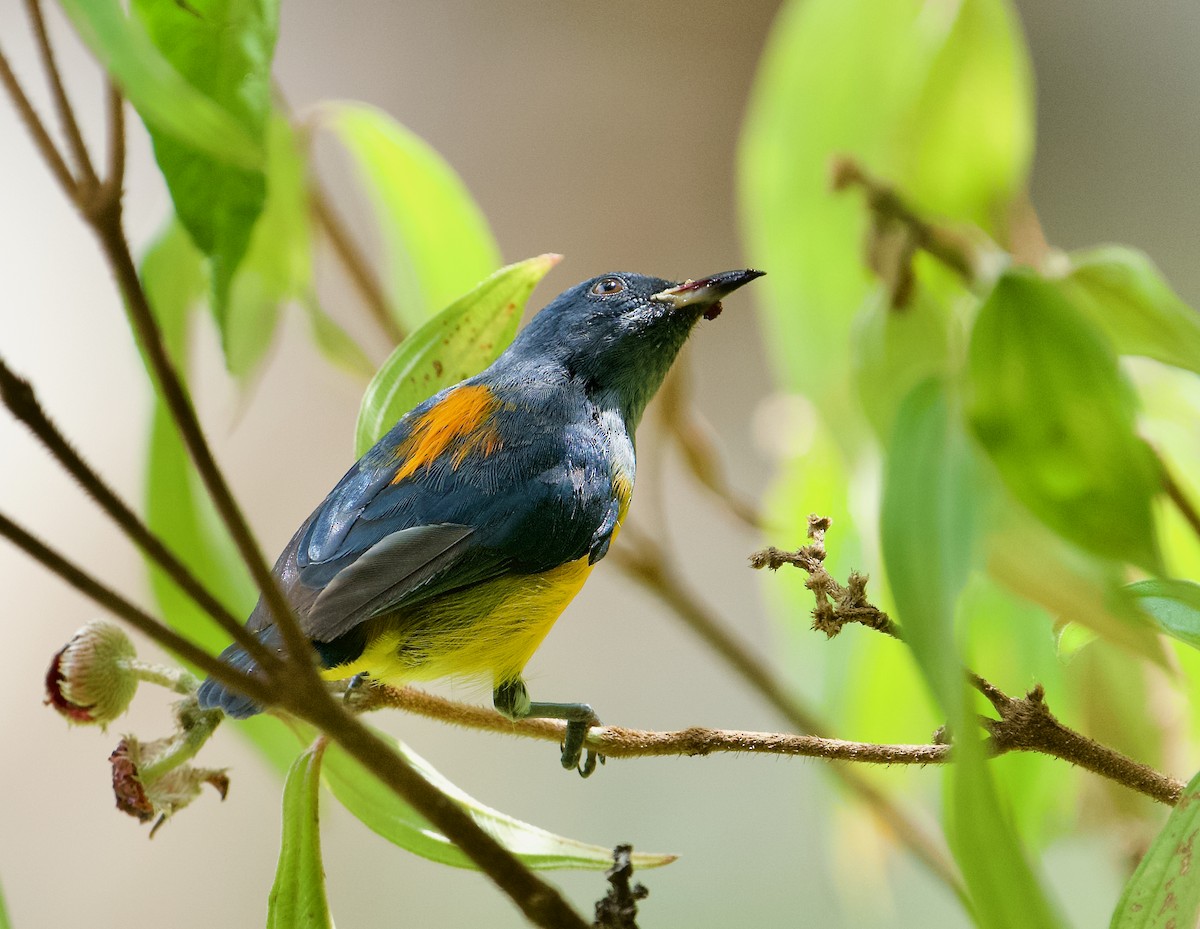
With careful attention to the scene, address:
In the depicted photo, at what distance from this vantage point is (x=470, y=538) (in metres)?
1.14

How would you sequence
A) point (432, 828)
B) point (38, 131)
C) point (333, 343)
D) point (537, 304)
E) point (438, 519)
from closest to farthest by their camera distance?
point (38, 131), point (432, 828), point (438, 519), point (333, 343), point (537, 304)

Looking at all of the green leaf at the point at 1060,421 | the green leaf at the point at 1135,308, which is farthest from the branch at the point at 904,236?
the green leaf at the point at 1060,421

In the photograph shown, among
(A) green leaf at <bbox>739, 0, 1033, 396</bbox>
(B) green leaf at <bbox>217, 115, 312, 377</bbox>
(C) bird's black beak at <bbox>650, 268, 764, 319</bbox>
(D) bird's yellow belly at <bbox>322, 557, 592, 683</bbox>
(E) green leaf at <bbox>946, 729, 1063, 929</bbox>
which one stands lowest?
(E) green leaf at <bbox>946, 729, 1063, 929</bbox>

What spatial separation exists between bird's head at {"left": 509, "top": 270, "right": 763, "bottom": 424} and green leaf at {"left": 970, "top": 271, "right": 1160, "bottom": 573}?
0.39 meters

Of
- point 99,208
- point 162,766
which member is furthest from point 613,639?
point 99,208

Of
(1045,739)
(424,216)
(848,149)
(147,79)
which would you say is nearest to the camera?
(147,79)

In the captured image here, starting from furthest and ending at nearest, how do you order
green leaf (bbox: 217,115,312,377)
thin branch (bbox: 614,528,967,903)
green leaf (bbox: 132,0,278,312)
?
thin branch (bbox: 614,528,967,903) < green leaf (bbox: 217,115,312,377) < green leaf (bbox: 132,0,278,312)

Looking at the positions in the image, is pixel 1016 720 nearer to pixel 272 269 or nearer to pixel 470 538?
pixel 470 538

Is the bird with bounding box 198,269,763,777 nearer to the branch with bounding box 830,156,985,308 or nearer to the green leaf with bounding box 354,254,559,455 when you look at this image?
the green leaf with bounding box 354,254,559,455

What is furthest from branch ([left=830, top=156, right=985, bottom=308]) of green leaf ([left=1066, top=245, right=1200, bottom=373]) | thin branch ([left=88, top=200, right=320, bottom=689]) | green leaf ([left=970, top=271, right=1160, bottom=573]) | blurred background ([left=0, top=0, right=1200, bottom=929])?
blurred background ([left=0, top=0, right=1200, bottom=929])

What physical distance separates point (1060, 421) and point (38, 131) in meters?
0.86

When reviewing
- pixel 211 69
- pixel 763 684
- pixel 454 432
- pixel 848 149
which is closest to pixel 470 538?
pixel 454 432

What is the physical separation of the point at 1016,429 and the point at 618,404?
539 mm

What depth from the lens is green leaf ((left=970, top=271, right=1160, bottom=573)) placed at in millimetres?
1025
